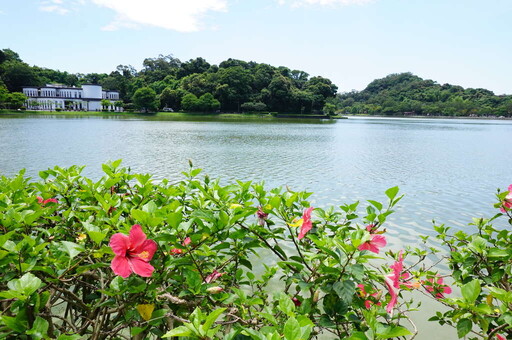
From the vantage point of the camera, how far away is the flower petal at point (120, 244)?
879 mm

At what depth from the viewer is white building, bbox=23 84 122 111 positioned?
61.8 meters

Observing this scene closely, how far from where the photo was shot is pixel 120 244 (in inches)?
35.4

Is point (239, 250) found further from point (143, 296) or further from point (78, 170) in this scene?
point (78, 170)

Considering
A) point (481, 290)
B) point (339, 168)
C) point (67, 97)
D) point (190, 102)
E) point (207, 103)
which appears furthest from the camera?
point (67, 97)

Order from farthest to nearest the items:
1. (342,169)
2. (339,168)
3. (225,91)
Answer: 1. (225,91)
2. (339,168)
3. (342,169)

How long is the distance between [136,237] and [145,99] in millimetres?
58279

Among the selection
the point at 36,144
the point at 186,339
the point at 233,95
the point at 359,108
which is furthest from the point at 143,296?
the point at 359,108

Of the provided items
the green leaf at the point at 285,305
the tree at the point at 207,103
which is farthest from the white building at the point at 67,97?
the green leaf at the point at 285,305

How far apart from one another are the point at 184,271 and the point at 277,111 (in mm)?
62997

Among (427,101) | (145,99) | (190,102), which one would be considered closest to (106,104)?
(145,99)

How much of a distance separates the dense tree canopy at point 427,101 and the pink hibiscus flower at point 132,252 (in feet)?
327

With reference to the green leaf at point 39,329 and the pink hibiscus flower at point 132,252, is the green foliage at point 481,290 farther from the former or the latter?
the green leaf at point 39,329

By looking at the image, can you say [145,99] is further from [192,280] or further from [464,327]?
[464,327]

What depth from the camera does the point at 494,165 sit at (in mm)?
12672
